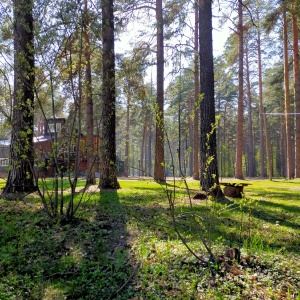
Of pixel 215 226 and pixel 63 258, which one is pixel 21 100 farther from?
pixel 215 226

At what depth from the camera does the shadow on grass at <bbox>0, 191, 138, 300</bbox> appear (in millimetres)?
2125

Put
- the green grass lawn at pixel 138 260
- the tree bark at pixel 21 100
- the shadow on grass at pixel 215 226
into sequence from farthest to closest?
the tree bark at pixel 21 100
the shadow on grass at pixel 215 226
the green grass lawn at pixel 138 260

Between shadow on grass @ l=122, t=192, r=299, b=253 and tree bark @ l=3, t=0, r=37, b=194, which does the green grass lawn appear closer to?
shadow on grass @ l=122, t=192, r=299, b=253

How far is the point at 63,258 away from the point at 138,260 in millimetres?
710

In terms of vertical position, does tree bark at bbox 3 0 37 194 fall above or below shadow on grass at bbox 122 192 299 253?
above

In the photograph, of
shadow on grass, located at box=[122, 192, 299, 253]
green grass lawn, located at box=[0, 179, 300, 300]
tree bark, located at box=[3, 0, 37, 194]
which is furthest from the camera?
tree bark, located at box=[3, 0, 37, 194]

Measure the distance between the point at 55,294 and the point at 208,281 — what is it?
1.12 m

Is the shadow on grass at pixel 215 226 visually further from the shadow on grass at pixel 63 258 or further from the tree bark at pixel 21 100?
the tree bark at pixel 21 100

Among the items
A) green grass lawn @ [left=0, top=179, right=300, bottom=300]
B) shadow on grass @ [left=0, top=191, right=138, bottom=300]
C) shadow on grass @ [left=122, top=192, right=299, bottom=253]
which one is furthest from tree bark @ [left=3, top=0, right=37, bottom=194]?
shadow on grass @ [left=122, top=192, right=299, bottom=253]

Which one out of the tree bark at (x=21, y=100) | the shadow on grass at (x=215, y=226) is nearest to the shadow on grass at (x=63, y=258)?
the shadow on grass at (x=215, y=226)

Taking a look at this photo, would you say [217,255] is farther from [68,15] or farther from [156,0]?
[156,0]

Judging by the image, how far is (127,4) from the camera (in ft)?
31.4

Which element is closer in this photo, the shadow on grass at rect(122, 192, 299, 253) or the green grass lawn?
the green grass lawn

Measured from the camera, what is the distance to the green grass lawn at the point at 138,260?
2098 mm
